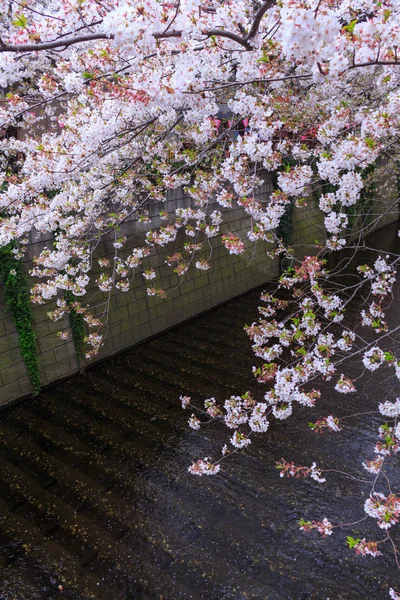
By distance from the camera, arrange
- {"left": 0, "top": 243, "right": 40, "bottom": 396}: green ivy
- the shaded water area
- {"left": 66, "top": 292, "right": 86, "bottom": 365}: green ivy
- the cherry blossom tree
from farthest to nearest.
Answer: {"left": 66, "top": 292, "right": 86, "bottom": 365}: green ivy → {"left": 0, "top": 243, "right": 40, "bottom": 396}: green ivy → the shaded water area → the cherry blossom tree

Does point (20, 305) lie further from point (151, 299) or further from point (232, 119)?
point (232, 119)

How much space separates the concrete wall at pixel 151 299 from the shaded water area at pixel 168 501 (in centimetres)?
41

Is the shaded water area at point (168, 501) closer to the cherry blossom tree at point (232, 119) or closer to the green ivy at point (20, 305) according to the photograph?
the cherry blossom tree at point (232, 119)

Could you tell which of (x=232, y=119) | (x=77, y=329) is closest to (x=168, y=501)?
(x=77, y=329)

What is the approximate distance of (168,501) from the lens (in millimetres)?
4066

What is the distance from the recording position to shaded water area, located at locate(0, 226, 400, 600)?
3.29m

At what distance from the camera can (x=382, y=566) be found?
3.29m

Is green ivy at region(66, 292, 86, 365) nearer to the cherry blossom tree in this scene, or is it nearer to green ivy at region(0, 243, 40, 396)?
the cherry blossom tree

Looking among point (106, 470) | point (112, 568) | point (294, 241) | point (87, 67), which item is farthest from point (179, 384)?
point (294, 241)

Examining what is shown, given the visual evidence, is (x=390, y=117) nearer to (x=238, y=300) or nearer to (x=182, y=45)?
(x=182, y=45)

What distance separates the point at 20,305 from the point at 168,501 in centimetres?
295

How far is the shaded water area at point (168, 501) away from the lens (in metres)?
3.29

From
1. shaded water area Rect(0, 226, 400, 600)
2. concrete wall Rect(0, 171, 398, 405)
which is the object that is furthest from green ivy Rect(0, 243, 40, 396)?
shaded water area Rect(0, 226, 400, 600)

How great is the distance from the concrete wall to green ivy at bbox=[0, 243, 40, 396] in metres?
0.08
